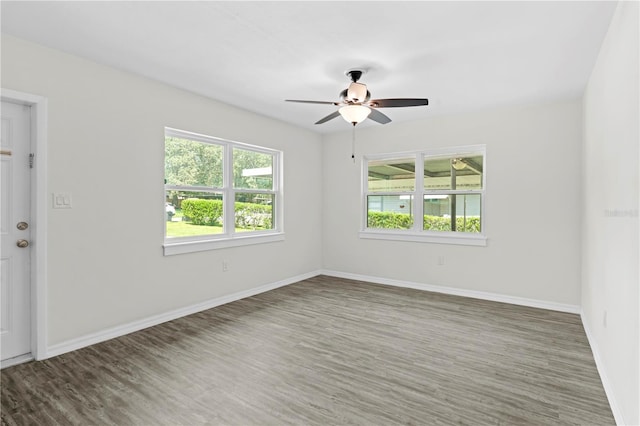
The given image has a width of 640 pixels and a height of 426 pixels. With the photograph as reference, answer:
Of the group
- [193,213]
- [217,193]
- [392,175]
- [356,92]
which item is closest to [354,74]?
[356,92]

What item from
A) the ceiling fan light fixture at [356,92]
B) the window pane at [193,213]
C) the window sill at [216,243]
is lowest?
the window sill at [216,243]

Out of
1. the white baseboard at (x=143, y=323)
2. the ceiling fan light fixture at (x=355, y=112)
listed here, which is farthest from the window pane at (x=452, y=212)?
the white baseboard at (x=143, y=323)

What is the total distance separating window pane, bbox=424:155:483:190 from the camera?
4.77 metres

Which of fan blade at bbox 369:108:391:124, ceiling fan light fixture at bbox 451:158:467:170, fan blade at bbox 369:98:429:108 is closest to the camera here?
fan blade at bbox 369:98:429:108

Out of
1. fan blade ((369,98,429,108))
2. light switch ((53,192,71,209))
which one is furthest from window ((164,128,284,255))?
fan blade ((369,98,429,108))

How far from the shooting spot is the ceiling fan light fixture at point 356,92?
3.10 meters

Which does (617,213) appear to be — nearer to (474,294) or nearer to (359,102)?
(359,102)

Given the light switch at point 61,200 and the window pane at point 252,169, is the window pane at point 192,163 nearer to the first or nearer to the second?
the window pane at point 252,169

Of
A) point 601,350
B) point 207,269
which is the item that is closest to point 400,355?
point 601,350

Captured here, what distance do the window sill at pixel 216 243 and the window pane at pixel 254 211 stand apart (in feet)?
0.56

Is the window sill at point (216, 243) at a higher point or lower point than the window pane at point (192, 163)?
lower

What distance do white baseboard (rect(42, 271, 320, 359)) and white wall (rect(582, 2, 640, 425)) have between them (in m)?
3.73

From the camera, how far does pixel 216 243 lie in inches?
165

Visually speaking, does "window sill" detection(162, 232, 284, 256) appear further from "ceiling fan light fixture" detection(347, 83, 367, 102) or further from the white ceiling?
"ceiling fan light fixture" detection(347, 83, 367, 102)
